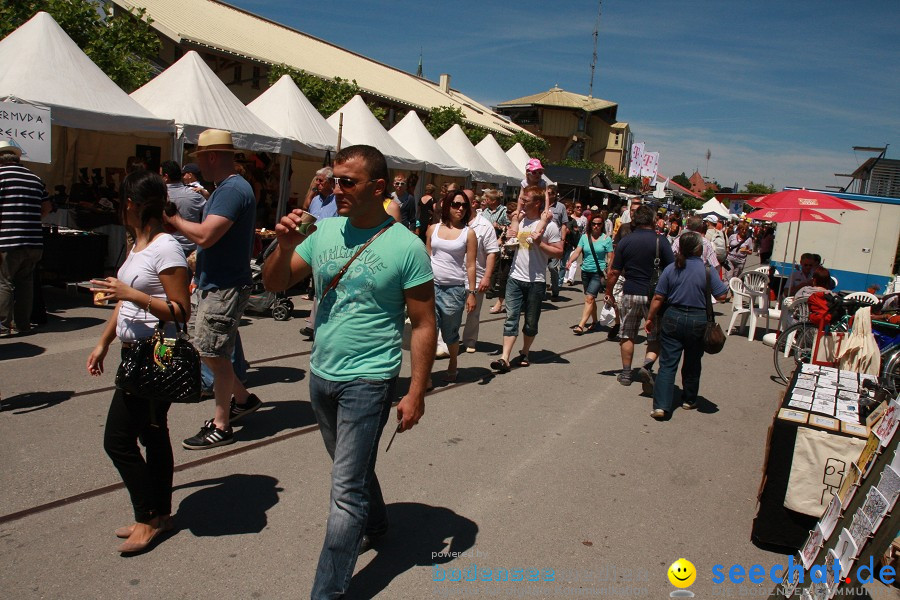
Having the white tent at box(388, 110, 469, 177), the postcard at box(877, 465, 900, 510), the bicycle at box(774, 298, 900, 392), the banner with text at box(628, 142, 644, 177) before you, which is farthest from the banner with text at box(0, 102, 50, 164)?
the banner with text at box(628, 142, 644, 177)

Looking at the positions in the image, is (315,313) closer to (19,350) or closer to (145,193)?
(145,193)

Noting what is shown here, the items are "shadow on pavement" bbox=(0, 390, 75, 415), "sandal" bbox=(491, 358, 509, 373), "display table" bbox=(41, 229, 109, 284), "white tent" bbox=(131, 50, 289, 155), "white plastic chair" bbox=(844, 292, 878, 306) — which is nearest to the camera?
"shadow on pavement" bbox=(0, 390, 75, 415)

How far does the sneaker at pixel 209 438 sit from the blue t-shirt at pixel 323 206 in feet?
11.5

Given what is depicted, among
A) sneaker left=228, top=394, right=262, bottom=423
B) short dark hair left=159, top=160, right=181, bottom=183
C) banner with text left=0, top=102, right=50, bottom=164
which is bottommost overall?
sneaker left=228, top=394, right=262, bottom=423

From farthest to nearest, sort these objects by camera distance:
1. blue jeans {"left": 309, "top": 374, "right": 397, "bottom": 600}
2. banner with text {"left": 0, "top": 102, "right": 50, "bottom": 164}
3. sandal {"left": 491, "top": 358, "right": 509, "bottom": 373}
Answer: banner with text {"left": 0, "top": 102, "right": 50, "bottom": 164} → sandal {"left": 491, "top": 358, "right": 509, "bottom": 373} → blue jeans {"left": 309, "top": 374, "right": 397, "bottom": 600}

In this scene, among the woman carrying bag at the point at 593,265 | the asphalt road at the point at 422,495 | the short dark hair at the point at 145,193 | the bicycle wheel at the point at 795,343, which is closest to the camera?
the asphalt road at the point at 422,495

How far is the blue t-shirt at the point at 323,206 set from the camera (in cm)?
775

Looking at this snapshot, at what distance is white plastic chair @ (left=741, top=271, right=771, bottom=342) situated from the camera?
11.2m

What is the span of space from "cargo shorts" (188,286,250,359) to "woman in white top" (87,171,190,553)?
3.18ft

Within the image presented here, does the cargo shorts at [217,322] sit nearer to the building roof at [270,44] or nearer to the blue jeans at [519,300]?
the blue jeans at [519,300]

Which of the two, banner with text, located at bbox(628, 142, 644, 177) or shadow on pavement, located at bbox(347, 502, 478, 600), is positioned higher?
banner with text, located at bbox(628, 142, 644, 177)

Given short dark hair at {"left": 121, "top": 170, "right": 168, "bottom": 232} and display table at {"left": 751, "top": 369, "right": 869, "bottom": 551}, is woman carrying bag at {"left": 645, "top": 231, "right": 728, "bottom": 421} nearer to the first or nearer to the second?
display table at {"left": 751, "top": 369, "right": 869, "bottom": 551}

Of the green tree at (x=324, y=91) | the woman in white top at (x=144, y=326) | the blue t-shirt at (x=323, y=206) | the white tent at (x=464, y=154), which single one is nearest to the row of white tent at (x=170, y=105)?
the white tent at (x=464, y=154)

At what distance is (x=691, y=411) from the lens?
661 centimetres
